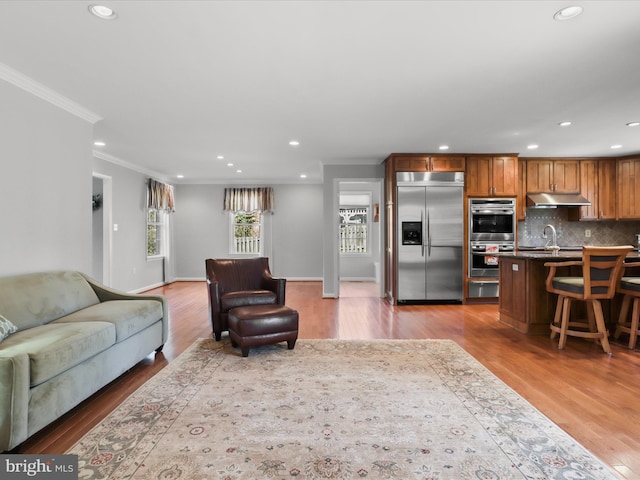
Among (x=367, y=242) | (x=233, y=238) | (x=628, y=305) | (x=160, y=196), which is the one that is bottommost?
(x=628, y=305)

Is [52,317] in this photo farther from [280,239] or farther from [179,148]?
[280,239]

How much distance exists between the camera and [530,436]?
2.10 metres

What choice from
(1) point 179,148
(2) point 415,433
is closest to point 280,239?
(1) point 179,148

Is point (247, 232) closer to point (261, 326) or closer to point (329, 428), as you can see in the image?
point (261, 326)

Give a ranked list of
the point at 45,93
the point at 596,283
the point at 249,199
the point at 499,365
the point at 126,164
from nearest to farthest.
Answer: the point at 499,365
the point at 45,93
the point at 596,283
the point at 126,164
the point at 249,199

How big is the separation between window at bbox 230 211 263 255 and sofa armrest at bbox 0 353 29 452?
7223 mm

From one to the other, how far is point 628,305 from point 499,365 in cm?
194

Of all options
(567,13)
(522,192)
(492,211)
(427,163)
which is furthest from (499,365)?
(522,192)

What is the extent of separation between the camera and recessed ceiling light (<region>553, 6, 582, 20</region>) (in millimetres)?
2207

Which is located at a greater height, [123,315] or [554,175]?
A: [554,175]

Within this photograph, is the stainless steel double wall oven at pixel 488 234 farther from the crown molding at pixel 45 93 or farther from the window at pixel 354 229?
the crown molding at pixel 45 93

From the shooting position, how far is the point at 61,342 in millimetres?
2279

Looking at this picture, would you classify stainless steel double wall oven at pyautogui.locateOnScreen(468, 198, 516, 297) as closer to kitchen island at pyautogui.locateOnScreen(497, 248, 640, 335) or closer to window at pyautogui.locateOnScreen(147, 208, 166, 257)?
kitchen island at pyautogui.locateOnScreen(497, 248, 640, 335)

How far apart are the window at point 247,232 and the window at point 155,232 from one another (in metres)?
1.65
